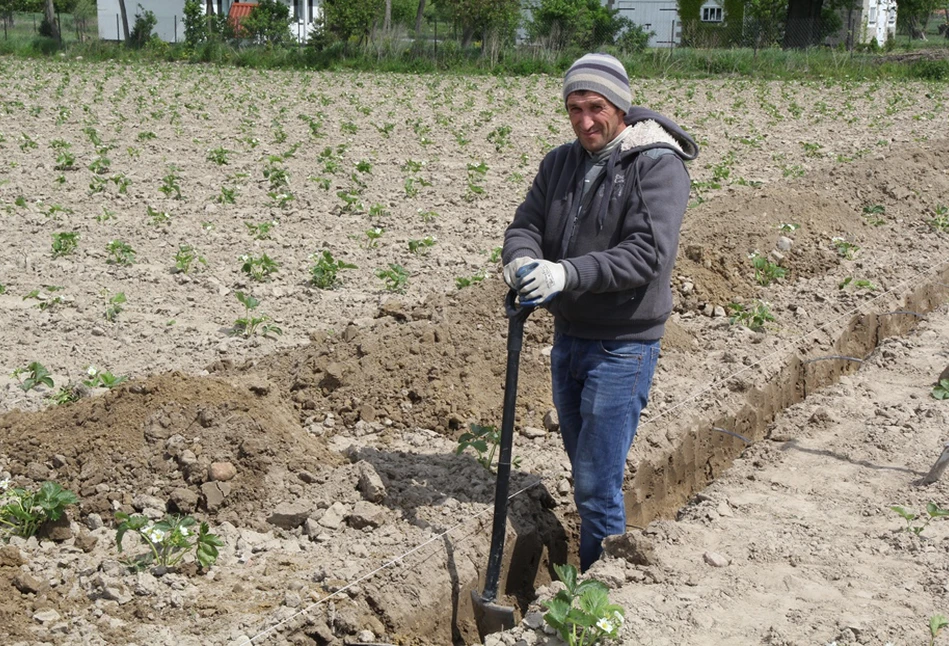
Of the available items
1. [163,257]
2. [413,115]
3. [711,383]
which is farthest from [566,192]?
[413,115]

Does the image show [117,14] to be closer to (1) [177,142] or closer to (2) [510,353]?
(1) [177,142]

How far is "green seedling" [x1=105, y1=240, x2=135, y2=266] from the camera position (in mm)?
7965

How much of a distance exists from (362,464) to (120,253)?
161 inches

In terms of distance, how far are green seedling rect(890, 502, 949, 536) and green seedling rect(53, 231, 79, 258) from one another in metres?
6.07

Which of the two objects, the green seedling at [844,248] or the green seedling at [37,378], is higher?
the green seedling at [844,248]

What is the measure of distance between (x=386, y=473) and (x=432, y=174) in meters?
7.57

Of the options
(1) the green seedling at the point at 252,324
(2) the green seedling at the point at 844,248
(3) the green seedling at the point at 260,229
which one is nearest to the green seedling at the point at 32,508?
(1) the green seedling at the point at 252,324

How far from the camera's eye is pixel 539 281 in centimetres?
365

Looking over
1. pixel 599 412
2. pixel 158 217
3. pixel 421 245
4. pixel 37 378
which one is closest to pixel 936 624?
pixel 599 412

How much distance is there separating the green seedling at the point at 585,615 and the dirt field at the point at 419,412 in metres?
0.15

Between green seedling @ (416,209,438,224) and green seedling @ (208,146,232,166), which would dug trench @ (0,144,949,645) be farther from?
green seedling @ (208,146,232,166)

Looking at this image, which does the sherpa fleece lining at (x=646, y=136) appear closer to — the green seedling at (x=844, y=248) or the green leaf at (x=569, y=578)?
the green leaf at (x=569, y=578)

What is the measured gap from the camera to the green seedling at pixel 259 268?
7633 mm

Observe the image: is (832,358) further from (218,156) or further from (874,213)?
(218,156)
